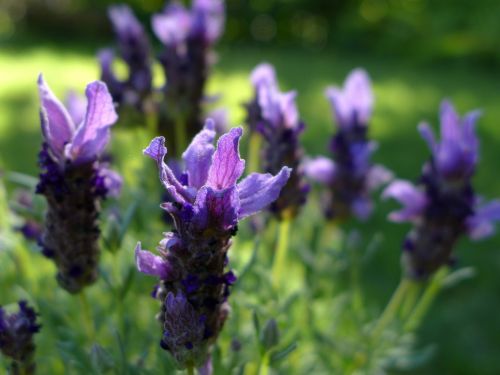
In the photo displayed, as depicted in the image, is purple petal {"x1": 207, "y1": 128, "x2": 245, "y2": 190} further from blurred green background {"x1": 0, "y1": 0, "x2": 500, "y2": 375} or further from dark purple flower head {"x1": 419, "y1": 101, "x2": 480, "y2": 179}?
blurred green background {"x1": 0, "y1": 0, "x2": 500, "y2": 375}

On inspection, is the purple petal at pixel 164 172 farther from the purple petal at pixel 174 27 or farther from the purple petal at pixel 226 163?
the purple petal at pixel 174 27

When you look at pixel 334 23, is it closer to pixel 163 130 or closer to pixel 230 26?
pixel 230 26

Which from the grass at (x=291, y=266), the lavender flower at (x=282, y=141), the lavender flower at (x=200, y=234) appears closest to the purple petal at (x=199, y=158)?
the lavender flower at (x=200, y=234)

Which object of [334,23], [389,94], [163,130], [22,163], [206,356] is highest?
[334,23]

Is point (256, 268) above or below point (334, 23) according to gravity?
below

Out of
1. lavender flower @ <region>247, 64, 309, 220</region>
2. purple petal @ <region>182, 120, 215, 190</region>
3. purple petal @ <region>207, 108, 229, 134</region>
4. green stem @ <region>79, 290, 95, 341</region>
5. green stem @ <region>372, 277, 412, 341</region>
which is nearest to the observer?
purple petal @ <region>182, 120, 215, 190</region>

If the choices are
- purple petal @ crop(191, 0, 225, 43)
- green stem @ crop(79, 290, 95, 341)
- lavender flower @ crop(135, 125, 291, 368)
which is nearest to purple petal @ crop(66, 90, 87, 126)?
purple petal @ crop(191, 0, 225, 43)

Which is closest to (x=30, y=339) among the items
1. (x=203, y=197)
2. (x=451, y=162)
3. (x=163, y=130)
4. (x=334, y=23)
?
(x=203, y=197)
